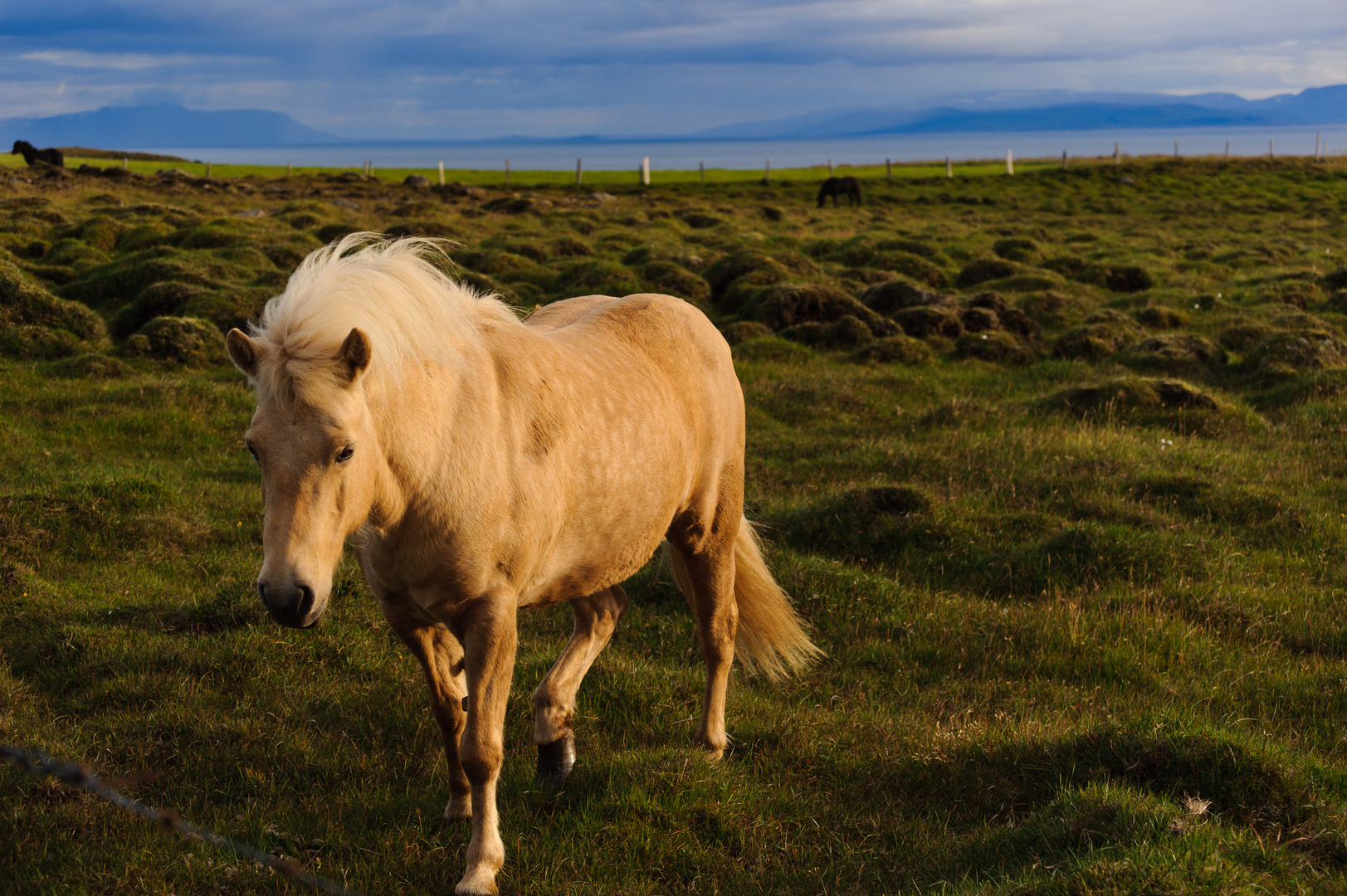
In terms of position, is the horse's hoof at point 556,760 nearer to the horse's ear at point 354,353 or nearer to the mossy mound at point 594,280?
the horse's ear at point 354,353

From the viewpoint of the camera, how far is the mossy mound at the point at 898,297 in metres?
17.6

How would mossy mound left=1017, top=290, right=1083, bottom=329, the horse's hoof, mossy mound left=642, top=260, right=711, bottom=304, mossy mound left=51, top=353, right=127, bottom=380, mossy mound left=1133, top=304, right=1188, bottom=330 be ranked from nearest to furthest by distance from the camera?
1. the horse's hoof
2. mossy mound left=51, top=353, right=127, bottom=380
3. mossy mound left=1133, top=304, right=1188, bottom=330
4. mossy mound left=1017, top=290, right=1083, bottom=329
5. mossy mound left=642, top=260, right=711, bottom=304

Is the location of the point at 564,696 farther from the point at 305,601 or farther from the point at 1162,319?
the point at 1162,319

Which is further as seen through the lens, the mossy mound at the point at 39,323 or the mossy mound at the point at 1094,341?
the mossy mound at the point at 1094,341

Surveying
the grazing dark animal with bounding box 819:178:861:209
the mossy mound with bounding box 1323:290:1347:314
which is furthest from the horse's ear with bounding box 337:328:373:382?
the grazing dark animal with bounding box 819:178:861:209

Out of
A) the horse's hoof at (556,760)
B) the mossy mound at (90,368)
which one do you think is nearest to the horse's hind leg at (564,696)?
the horse's hoof at (556,760)

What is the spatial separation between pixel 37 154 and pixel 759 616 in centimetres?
5267

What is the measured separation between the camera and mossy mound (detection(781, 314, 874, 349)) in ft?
51.5

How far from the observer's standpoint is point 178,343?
44.9 feet

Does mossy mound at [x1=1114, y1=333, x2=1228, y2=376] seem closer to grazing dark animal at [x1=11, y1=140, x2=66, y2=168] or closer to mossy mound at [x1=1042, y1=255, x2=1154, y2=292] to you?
mossy mound at [x1=1042, y1=255, x2=1154, y2=292]

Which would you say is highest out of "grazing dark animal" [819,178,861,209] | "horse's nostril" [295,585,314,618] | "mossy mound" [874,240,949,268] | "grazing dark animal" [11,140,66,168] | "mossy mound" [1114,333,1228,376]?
"grazing dark animal" [11,140,66,168]

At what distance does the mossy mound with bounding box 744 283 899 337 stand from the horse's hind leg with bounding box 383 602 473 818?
12.9 metres

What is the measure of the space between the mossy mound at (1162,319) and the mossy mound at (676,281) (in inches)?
318

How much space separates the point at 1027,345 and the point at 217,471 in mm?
12491
